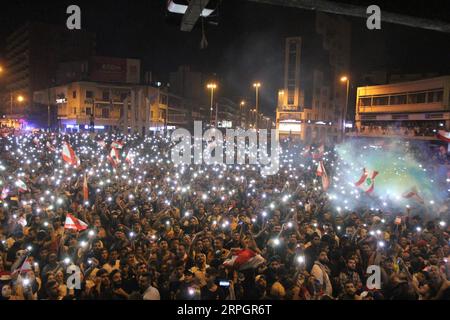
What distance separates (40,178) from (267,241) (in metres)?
10.6

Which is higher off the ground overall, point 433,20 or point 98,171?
point 433,20

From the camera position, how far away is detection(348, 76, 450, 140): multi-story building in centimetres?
3928

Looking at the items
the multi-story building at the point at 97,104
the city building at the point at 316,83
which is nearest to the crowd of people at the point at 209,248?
the multi-story building at the point at 97,104

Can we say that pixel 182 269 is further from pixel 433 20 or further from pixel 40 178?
pixel 40 178

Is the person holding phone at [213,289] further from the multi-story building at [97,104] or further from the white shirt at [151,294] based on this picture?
the multi-story building at [97,104]

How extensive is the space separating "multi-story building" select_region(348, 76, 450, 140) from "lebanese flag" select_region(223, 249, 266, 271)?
36.3 meters

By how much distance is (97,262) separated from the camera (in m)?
7.77

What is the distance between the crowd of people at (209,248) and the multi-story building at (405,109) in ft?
97.8

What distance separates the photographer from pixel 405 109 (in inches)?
1780

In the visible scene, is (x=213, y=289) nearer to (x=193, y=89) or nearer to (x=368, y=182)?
(x=368, y=182)

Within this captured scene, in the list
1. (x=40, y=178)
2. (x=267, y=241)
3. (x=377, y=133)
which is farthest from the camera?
(x=377, y=133)

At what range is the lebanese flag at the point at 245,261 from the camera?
7324mm

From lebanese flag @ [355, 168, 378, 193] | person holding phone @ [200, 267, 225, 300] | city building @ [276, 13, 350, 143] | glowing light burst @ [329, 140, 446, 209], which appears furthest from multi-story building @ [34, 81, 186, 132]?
person holding phone @ [200, 267, 225, 300]

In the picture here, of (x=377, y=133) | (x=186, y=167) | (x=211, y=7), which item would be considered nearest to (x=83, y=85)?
(x=377, y=133)
